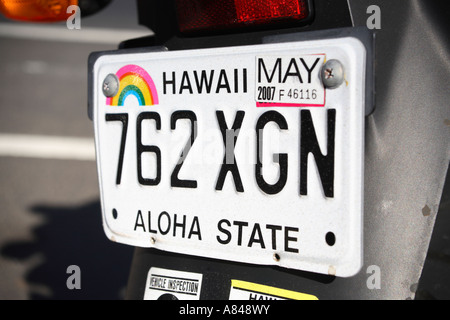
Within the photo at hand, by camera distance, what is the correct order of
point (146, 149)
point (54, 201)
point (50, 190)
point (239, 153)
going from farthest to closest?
point (50, 190) → point (54, 201) → point (146, 149) → point (239, 153)

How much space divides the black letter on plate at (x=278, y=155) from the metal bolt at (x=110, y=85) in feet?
1.48

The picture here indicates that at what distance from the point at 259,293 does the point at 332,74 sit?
553 millimetres

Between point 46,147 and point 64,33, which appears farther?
point 64,33

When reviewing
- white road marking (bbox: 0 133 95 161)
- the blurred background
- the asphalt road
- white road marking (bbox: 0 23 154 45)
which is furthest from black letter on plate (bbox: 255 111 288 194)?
white road marking (bbox: 0 23 154 45)

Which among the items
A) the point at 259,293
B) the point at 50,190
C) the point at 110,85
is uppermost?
the point at 110,85

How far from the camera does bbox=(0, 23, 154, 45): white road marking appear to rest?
8.66 metres

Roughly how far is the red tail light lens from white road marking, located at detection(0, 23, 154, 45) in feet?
23.3

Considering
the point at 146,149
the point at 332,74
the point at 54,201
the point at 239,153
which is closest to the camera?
the point at 332,74

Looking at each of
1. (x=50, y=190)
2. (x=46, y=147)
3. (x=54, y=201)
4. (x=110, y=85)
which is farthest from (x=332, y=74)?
(x=46, y=147)

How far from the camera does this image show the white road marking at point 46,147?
15.9 feet

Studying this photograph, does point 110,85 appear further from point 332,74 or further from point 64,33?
point 64,33

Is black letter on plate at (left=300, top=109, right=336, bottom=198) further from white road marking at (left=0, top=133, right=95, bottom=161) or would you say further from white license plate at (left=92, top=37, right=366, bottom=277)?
white road marking at (left=0, top=133, right=95, bottom=161)

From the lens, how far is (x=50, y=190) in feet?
13.8
